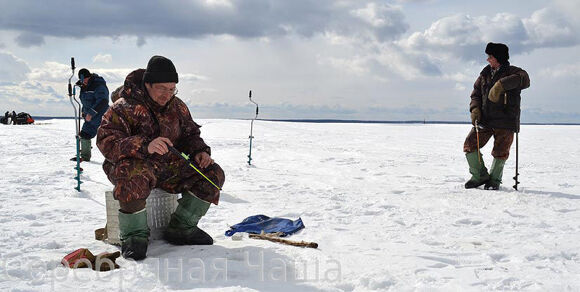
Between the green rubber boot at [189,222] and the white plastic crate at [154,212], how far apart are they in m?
0.27

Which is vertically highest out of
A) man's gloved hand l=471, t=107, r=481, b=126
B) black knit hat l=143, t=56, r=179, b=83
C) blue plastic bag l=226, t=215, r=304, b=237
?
black knit hat l=143, t=56, r=179, b=83

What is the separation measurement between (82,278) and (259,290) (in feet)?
3.98

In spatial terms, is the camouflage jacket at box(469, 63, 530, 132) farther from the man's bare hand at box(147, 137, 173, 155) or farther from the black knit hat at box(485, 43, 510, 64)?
the man's bare hand at box(147, 137, 173, 155)

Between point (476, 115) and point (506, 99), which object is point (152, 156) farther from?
point (506, 99)

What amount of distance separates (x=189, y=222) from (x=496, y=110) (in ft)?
17.0

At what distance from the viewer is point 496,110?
6.78 m

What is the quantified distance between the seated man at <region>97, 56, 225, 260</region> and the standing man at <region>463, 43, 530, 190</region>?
4.75m

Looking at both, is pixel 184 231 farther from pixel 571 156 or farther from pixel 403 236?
pixel 571 156

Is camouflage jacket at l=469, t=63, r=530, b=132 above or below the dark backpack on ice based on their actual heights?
above

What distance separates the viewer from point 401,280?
9.84ft

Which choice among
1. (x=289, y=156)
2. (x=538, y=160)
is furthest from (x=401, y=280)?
(x=538, y=160)

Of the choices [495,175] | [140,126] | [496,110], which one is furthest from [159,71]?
[495,175]

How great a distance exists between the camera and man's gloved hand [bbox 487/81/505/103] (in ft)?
21.6

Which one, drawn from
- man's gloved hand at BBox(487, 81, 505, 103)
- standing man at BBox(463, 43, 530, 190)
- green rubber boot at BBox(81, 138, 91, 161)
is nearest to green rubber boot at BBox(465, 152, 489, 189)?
standing man at BBox(463, 43, 530, 190)
